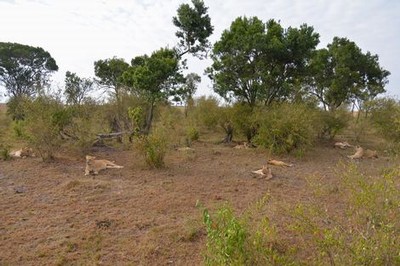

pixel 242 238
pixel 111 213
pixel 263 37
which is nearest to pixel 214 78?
pixel 263 37

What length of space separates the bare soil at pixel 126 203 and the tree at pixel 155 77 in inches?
123

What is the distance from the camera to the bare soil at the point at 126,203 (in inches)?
168

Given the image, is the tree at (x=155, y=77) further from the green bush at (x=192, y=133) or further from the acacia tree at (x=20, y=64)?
the acacia tree at (x=20, y=64)

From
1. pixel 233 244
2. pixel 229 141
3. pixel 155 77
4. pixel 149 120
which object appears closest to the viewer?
pixel 233 244

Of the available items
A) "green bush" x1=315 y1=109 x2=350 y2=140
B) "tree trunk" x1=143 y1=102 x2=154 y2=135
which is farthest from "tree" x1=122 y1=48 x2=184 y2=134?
"green bush" x1=315 y1=109 x2=350 y2=140

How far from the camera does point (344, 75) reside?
2092 centimetres

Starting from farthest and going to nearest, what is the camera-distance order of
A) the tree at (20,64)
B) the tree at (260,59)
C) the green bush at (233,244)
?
1. the tree at (20,64)
2. the tree at (260,59)
3. the green bush at (233,244)

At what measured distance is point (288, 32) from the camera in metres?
12.6

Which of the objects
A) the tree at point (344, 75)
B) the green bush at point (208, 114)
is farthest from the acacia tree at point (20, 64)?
the tree at point (344, 75)

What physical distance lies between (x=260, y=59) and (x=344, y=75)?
414 inches

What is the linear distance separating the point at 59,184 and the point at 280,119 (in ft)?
23.1

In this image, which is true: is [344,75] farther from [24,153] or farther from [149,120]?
[24,153]

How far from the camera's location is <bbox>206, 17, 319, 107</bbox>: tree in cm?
1237

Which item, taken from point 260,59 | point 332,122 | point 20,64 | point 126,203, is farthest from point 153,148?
point 20,64
